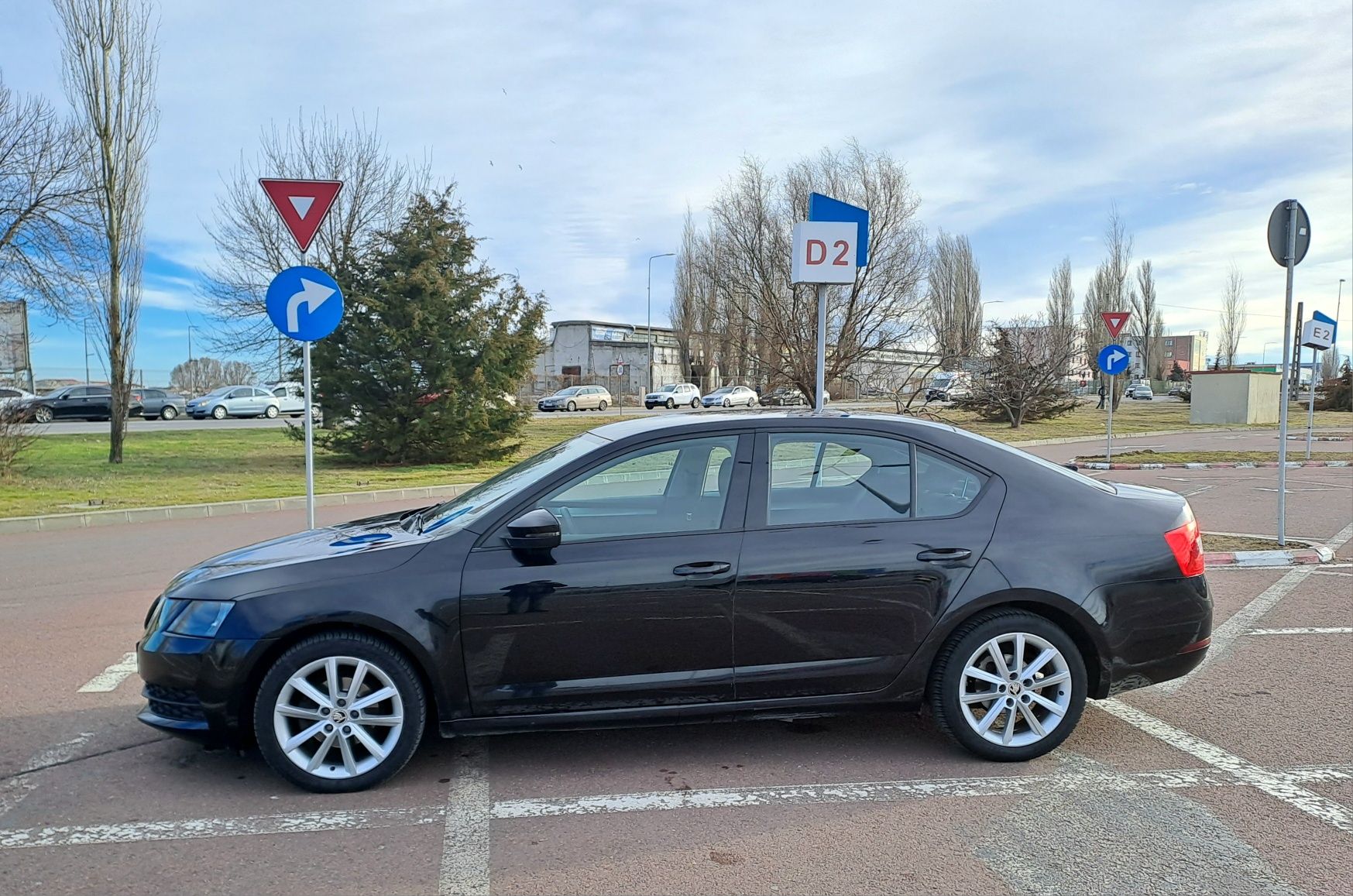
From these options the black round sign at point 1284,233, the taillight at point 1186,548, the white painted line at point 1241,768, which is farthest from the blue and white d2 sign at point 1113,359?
the taillight at point 1186,548

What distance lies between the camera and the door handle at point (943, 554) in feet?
13.4

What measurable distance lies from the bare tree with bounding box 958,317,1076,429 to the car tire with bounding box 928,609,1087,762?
3542 centimetres

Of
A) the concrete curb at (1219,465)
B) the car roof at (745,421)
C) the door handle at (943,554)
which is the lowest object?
the concrete curb at (1219,465)

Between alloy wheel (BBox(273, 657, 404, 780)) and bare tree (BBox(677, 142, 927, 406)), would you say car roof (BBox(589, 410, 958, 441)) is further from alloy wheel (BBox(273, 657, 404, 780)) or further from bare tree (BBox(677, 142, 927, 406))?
bare tree (BBox(677, 142, 927, 406))

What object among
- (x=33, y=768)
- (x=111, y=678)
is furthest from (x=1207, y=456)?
(x=33, y=768)

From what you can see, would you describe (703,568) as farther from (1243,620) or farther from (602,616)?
(1243,620)

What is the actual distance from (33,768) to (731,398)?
45.7 metres

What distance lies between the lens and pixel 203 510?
12555 mm

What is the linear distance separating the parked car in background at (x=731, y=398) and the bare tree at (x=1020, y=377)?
38.9 feet

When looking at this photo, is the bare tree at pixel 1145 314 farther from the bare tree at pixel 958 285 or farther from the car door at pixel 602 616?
the car door at pixel 602 616

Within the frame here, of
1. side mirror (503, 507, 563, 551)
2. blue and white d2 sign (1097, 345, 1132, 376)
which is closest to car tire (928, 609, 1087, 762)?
side mirror (503, 507, 563, 551)

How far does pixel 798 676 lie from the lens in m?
4.06

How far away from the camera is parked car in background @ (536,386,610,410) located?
50.9m

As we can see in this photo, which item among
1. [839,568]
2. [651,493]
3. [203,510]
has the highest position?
[651,493]
